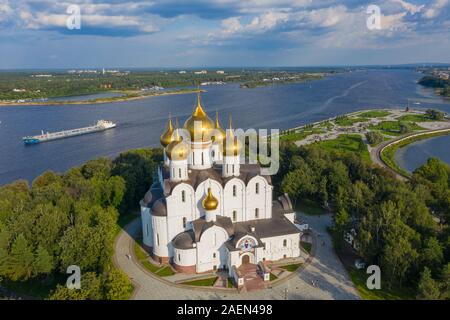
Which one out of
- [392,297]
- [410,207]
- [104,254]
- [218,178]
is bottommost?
[392,297]

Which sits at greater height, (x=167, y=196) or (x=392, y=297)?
(x=167, y=196)

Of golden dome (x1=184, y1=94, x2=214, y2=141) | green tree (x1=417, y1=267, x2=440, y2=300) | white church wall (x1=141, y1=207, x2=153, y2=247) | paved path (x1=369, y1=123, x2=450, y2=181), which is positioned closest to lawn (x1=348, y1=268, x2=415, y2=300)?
green tree (x1=417, y1=267, x2=440, y2=300)

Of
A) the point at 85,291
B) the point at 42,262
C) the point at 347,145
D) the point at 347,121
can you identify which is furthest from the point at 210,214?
the point at 347,121

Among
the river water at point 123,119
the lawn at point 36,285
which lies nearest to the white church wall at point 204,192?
the lawn at point 36,285

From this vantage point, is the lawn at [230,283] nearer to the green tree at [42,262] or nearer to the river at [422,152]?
the green tree at [42,262]

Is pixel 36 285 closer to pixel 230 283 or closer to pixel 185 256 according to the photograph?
pixel 185 256
